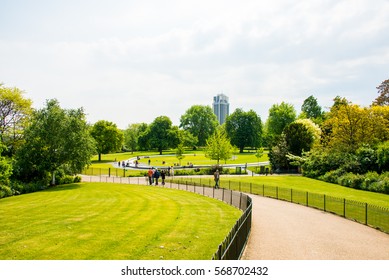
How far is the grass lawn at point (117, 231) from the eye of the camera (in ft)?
40.0

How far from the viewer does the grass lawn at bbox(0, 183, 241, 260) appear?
40.0 ft

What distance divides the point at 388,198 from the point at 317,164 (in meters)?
19.9

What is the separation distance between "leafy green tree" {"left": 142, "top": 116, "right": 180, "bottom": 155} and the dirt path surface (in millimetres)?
88605

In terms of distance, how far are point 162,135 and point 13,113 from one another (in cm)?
5962

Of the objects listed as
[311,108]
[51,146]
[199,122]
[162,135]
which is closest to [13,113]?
[51,146]

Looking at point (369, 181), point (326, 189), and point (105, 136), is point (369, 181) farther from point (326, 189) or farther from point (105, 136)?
point (105, 136)

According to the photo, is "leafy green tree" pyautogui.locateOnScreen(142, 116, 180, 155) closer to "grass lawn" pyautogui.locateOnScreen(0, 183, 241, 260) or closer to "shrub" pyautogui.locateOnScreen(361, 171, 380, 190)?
"shrub" pyautogui.locateOnScreen(361, 171, 380, 190)

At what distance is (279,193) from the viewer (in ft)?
100

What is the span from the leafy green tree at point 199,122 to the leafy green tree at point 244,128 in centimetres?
1531

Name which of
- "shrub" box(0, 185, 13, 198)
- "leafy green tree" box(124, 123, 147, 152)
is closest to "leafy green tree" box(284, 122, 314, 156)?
"shrub" box(0, 185, 13, 198)

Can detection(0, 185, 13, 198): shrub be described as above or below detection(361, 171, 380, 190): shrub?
below

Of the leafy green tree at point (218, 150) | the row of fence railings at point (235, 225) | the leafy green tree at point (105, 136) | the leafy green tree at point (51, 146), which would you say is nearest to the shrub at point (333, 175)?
the row of fence railings at point (235, 225)

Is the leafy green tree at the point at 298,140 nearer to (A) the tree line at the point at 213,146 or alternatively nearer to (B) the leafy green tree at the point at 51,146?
(A) the tree line at the point at 213,146

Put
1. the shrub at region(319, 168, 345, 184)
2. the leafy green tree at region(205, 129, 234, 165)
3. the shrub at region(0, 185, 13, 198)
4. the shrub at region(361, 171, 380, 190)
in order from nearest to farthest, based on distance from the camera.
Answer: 1. the shrub at region(0, 185, 13, 198)
2. the shrub at region(361, 171, 380, 190)
3. the shrub at region(319, 168, 345, 184)
4. the leafy green tree at region(205, 129, 234, 165)
